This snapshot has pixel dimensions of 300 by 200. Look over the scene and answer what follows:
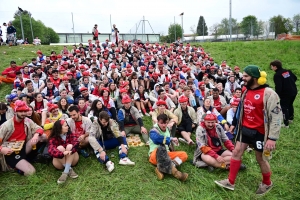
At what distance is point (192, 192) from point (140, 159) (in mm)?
1420

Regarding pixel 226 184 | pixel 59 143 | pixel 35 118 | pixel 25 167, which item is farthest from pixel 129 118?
pixel 226 184

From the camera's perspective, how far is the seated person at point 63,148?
12.9 feet

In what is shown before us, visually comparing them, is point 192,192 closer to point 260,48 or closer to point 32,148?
point 32,148

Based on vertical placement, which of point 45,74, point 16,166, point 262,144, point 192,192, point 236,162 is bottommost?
point 192,192

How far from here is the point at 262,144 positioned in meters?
3.06

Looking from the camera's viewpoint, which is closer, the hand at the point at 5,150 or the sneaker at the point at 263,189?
the sneaker at the point at 263,189

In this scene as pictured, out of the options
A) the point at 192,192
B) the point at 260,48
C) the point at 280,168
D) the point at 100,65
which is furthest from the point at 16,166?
the point at 260,48

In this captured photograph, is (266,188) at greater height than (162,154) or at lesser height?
lesser

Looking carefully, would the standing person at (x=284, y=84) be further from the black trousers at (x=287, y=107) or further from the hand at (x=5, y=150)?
the hand at (x=5, y=150)

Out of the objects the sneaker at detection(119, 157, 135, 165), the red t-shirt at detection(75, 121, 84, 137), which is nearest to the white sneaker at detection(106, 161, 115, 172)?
the sneaker at detection(119, 157, 135, 165)

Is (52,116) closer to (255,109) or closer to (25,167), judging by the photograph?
(25,167)

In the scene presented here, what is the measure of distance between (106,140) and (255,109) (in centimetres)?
325

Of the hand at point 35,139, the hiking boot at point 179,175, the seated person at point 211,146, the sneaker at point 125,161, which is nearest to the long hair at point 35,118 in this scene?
the hand at point 35,139

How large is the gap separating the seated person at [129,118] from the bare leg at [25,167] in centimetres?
221
